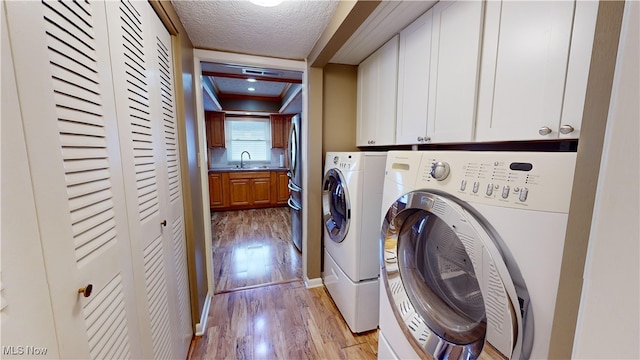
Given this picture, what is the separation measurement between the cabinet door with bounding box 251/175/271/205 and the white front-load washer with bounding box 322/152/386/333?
324 centimetres

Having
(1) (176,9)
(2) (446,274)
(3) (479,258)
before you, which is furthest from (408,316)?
(1) (176,9)

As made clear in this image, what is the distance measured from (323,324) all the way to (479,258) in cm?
148

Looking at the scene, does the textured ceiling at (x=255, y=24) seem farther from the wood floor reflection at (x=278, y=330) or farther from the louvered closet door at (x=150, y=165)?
the wood floor reflection at (x=278, y=330)

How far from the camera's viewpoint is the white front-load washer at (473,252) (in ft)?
1.86

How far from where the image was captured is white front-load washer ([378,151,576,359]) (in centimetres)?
57

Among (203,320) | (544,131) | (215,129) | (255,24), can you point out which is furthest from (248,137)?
(544,131)

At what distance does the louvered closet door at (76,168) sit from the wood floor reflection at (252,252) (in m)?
1.66

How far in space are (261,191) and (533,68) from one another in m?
4.52

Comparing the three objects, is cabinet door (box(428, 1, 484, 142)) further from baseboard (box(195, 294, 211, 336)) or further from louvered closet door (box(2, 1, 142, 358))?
baseboard (box(195, 294, 211, 336))

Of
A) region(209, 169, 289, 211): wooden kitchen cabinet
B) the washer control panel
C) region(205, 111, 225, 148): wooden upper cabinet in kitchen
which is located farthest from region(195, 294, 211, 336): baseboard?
region(205, 111, 225, 148): wooden upper cabinet in kitchen

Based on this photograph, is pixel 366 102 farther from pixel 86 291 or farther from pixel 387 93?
pixel 86 291

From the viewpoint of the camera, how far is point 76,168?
1.85 feet

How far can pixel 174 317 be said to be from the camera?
1.19 meters

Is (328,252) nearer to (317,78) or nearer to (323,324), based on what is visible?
(323,324)
